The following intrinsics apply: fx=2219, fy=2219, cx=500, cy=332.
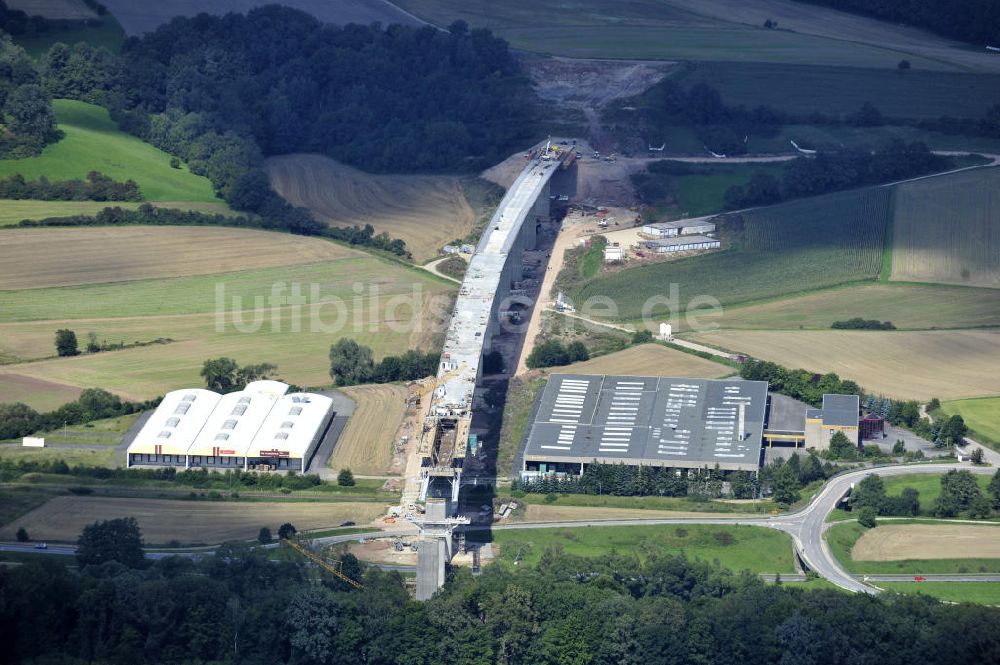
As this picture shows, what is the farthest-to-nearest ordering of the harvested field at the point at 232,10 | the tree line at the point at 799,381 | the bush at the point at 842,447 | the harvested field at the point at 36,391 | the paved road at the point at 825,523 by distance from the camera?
1. the harvested field at the point at 232,10
2. the tree line at the point at 799,381
3. the harvested field at the point at 36,391
4. the bush at the point at 842,447
5. the paved road at the point at 825,523

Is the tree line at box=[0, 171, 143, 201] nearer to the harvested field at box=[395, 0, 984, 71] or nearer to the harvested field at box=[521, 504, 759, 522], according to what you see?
the harvested field at box=[395, 0, 984, 71]

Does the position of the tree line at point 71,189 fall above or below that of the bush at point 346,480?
above

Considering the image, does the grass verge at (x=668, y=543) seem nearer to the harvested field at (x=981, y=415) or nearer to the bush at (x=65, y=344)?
the harvested field at (x=981, y=415)

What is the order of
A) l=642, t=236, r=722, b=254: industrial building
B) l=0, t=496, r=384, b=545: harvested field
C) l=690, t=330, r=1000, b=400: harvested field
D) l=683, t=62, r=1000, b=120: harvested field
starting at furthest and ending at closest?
1. l=683, t=62, r=1000, b=120: harvested field
2. l=642, t=236, r=722, b=254: industrial building
3. l=690, t=330, r=1000, b=400: harvested field
4. l=0, t=496, r=384, b=545: harvested field

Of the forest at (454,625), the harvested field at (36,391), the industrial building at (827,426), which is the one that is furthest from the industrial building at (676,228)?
the forest at (454,625)

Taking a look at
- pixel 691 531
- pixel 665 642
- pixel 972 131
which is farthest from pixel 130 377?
pixel 972 131

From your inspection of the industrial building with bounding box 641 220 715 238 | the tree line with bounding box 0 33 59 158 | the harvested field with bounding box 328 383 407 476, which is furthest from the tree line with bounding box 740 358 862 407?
the tree line with bounding box 0 33 59 158
